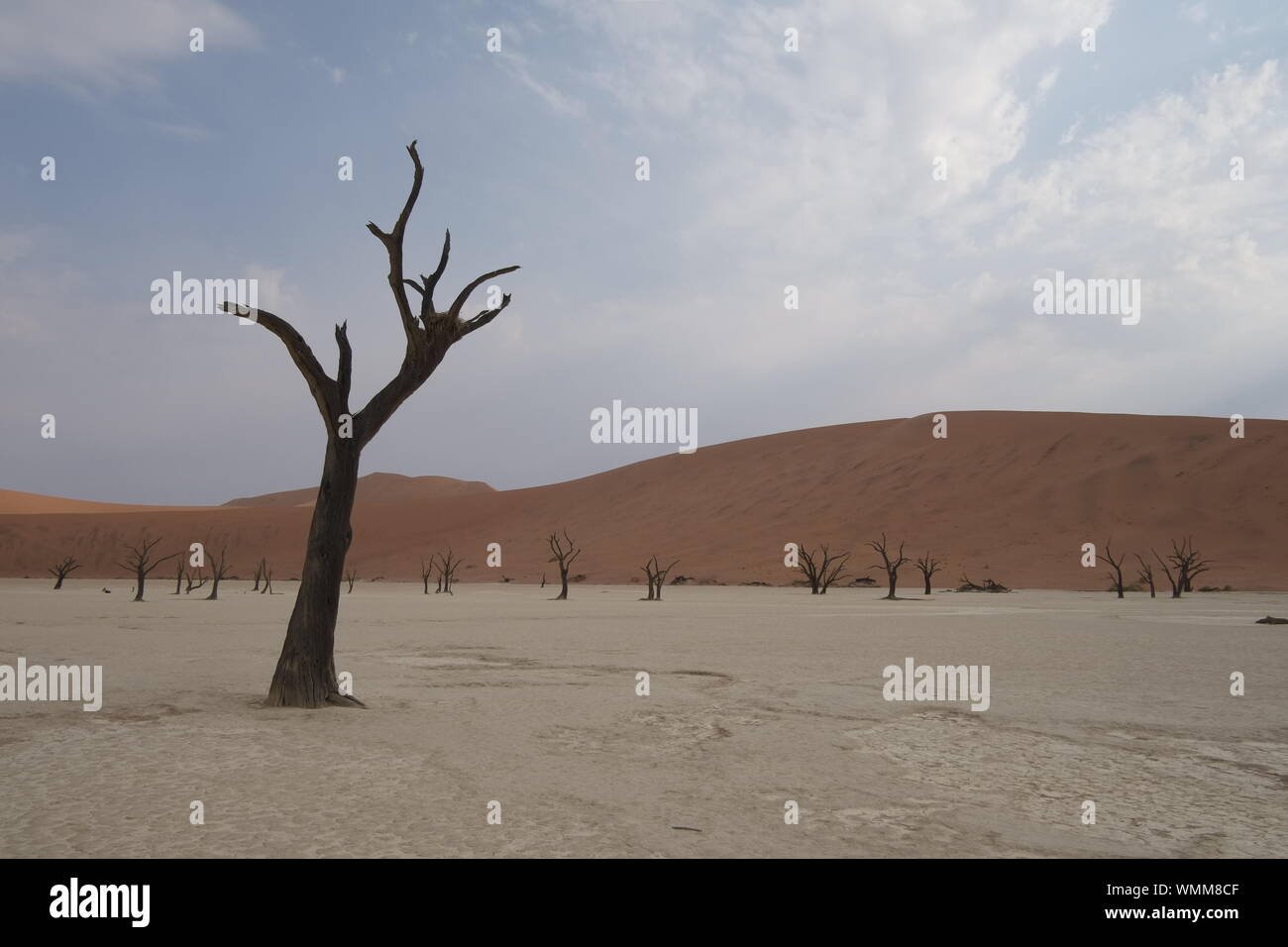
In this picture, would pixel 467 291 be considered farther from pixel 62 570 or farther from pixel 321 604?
pixel 62 570

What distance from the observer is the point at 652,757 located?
20.4 ft

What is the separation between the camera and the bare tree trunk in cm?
829

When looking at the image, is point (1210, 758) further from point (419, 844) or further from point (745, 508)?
point (745, 508)

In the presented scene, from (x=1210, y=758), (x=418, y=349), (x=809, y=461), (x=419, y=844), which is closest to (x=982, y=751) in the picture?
(x=1210, y=758)

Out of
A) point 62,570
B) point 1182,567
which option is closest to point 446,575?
point 62,570

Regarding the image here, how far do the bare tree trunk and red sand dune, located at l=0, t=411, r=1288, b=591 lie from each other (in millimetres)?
40722

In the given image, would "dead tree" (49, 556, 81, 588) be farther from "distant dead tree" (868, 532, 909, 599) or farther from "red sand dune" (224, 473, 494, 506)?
"red sand dune" (224, 473, 494, 506)

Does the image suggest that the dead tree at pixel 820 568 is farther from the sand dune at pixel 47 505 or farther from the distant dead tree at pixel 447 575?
the sand dune at pixel 47 505

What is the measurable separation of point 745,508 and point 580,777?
63.9m

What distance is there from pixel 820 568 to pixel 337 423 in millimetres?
38733
